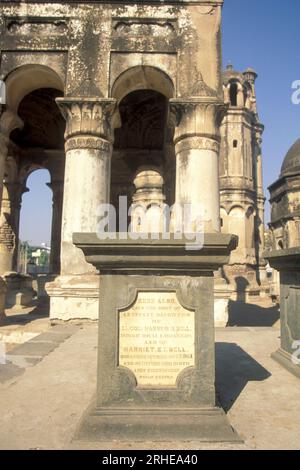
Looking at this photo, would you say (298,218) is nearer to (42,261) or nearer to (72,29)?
(72,29)

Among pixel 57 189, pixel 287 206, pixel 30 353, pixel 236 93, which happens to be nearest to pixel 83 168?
pixel 30 353

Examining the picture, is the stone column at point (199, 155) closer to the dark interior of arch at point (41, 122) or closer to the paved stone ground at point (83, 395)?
the paved stone ground at point (83, 395)

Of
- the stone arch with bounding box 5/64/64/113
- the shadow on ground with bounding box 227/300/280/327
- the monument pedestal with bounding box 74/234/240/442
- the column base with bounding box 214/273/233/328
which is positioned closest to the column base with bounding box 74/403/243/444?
the monument pedestal with bounding box 74/234/240/442

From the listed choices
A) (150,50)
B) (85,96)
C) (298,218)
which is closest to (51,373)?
(85,96)

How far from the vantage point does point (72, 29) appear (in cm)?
833

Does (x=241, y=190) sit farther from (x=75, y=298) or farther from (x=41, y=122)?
(x=75, y=298)

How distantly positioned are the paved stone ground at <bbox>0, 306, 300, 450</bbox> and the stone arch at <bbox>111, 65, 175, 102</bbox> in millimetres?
6055

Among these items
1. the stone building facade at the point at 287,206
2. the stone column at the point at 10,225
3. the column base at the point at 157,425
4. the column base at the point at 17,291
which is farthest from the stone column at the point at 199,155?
the stone building facade at the point at 287,206

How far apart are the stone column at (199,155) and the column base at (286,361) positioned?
11.3 ft

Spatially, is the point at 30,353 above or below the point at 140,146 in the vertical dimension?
below

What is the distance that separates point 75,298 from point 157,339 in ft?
16.3

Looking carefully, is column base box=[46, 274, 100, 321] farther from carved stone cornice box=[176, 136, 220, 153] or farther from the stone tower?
the stone tower

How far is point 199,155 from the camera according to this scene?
785 centimetres
